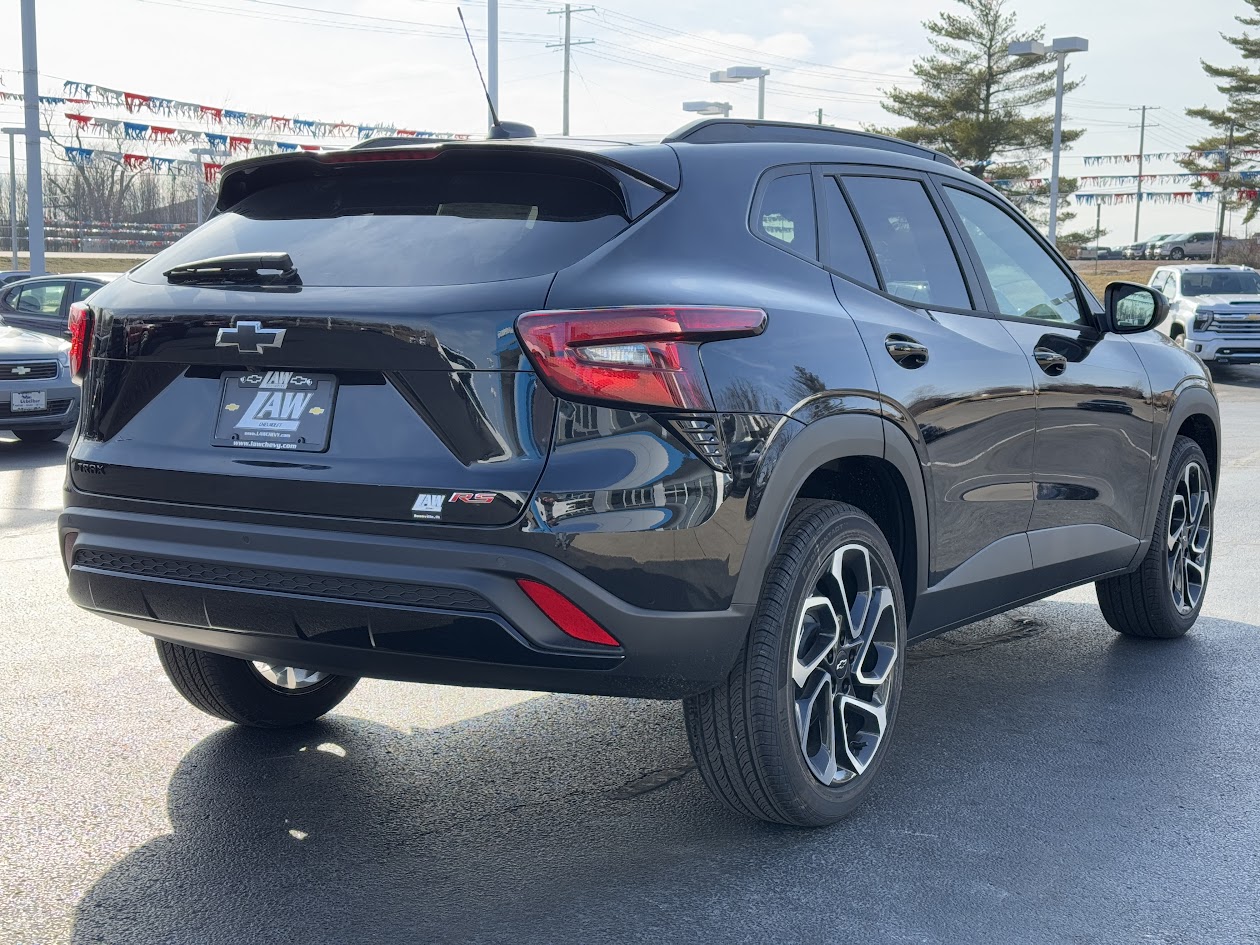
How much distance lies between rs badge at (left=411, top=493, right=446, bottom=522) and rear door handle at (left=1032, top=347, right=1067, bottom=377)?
2368 millimetres

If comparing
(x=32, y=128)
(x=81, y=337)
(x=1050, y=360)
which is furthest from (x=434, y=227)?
(x=32, y=128)

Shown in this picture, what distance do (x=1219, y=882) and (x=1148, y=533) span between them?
231 centimetres

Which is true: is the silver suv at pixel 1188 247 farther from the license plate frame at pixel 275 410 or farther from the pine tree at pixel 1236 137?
the license plate frame at pixel 275 410

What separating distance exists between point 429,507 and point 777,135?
5.56 feet

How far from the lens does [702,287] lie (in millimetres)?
3281

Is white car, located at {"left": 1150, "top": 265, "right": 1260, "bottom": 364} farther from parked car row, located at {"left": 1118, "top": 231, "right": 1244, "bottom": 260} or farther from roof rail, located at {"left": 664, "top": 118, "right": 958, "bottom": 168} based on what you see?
parked car row, located at {"left": 1118, "top": 231, "right": 1244, "bottom": 260}

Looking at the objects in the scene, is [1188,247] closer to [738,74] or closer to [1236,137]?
[1236,137]

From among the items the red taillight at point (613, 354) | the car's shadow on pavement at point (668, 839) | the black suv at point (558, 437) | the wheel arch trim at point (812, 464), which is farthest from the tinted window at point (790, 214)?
the car's shadow on pavement at point (668, 839)

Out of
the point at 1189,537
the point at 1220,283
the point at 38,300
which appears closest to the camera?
the point at 1189,537

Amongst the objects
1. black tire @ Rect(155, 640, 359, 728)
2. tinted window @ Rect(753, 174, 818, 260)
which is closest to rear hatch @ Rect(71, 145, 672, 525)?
tinted window @ Rect(753, 174, 818, 260)

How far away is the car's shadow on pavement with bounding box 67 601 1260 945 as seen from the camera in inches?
124

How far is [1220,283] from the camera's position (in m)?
25.0

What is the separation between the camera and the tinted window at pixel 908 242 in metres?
4.13

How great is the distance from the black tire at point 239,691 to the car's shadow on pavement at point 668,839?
0.07 m
